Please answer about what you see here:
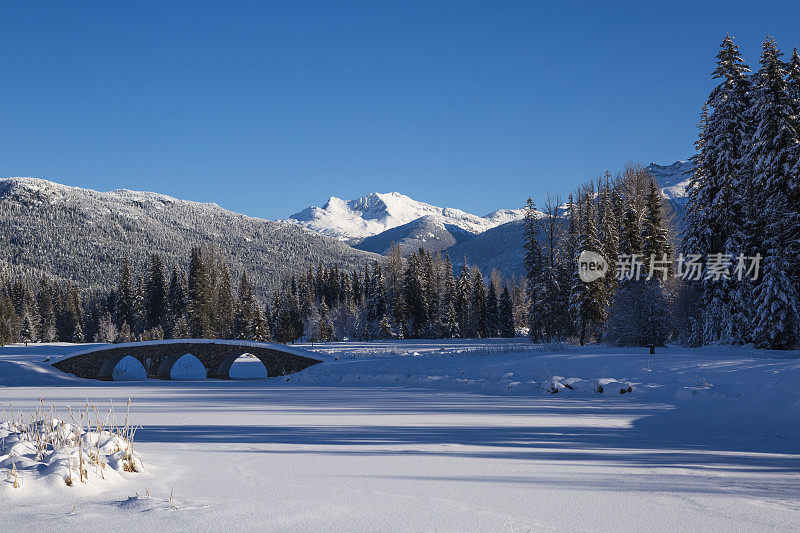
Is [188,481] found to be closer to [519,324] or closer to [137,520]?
[137,520]

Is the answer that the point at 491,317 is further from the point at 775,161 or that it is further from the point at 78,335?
the point at 78,335

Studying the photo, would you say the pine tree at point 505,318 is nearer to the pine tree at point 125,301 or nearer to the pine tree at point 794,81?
the pine tree at point 794,81

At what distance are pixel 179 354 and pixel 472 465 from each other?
34773 millimetres

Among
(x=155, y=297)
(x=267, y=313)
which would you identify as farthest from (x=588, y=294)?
(x=155, y=297)

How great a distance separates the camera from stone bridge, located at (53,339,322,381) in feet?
116

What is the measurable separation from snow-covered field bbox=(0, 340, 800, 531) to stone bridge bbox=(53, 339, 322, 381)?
65.9 feet

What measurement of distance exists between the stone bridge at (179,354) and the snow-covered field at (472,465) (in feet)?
65.9

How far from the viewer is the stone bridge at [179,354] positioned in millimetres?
35312

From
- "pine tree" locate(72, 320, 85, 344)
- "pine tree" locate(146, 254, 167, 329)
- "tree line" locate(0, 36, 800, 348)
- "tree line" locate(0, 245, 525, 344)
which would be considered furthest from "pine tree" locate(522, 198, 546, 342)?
"pine tree" locate(72, 320, 85, 344)

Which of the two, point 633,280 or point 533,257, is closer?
point 633,280

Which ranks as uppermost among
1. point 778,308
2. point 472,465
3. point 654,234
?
point 654,234

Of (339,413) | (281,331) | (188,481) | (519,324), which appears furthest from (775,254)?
(519,324)

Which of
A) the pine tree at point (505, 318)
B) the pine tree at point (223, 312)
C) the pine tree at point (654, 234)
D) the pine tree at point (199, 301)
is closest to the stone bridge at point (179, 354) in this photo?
the pine tree at point (654, 234)

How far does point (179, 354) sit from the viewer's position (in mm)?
37625
